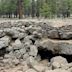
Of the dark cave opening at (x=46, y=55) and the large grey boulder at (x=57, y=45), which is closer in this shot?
the large grey boulder at (x=57, y=45)

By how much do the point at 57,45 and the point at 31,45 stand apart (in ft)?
4.40

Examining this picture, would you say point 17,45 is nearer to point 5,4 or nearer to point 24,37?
point 24,37

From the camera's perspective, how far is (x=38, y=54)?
10.8m

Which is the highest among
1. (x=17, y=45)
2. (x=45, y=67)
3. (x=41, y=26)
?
(x=41, y=26)

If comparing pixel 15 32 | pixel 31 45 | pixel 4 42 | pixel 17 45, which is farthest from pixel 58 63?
pixel 15 32

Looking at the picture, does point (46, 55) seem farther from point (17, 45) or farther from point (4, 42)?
point (4, 42)

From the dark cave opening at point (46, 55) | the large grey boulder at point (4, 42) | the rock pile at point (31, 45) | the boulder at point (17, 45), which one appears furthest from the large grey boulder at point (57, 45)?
the large grey boulder at point (4, 42)

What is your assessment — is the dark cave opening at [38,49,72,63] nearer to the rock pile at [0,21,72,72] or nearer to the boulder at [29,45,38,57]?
the rock pile at [0,21,72,72]

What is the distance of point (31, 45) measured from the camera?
10703 mm

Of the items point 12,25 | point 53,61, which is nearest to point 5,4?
point 12,25

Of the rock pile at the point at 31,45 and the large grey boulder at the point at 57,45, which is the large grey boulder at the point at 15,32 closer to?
the rock pile at the point at 31,45

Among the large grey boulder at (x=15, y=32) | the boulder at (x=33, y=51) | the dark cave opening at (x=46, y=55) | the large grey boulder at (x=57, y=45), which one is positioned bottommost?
the dark cave opening at (x=46, y=55)

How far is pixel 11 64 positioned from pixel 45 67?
158 centimetres

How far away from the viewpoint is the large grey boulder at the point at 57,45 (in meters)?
10.2
